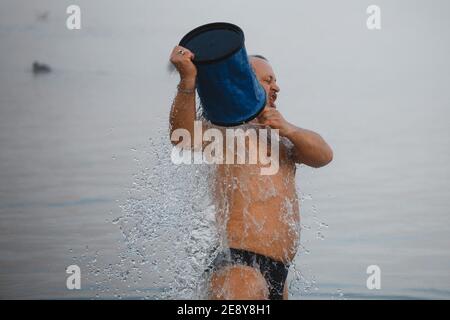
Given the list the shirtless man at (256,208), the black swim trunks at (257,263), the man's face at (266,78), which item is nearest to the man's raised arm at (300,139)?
the shirtless man at (256,208)

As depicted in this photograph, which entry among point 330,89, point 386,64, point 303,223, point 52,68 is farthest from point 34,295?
point 386,64

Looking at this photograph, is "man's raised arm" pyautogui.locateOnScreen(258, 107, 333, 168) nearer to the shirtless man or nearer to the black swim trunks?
the shirtless man

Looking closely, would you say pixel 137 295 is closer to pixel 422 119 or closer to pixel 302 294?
pixel 302 294

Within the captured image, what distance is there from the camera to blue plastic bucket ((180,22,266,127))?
6.27 feet

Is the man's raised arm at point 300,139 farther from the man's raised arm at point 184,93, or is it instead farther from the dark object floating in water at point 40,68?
the dark object floating in water at point 40,68

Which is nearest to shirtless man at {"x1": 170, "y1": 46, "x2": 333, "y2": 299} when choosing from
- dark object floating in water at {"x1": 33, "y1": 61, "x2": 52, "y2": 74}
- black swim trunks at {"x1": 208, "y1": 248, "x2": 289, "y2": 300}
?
black swim trunks at {"x1": 208, "y1": 248, "x2": 289, "y2": 300}

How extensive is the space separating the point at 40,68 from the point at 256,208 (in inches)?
59.4

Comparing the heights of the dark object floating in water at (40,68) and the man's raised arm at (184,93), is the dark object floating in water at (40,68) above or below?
above

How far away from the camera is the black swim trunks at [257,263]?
75.7 inches

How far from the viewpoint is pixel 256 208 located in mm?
1974

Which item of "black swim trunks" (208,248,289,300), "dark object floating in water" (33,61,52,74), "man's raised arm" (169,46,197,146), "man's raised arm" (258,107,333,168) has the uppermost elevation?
"dark object floating in water" (33,61,52,74)

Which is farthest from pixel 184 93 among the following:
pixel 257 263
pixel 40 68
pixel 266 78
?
pixel 40 68

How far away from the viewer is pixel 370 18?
310cm

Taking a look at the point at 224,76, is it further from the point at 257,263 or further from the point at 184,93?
the point at 257,263
